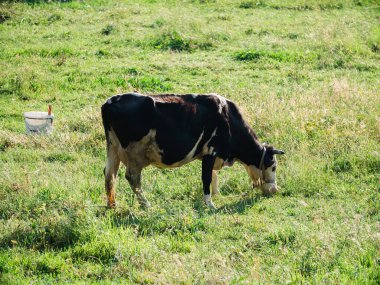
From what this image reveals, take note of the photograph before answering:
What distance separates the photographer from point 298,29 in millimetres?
21938

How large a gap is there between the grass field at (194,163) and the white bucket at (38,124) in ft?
1.01

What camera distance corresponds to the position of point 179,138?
9.69 metres

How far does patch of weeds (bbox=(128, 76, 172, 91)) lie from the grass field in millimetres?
57

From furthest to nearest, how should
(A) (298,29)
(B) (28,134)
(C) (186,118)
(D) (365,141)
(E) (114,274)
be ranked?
(A) (298,29) → (B) (28,134) → (D) (365,141) → (C) (186,118) → (E) (114,274)

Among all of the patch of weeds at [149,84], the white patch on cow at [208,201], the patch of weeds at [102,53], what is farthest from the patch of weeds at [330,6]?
the white patch on cow at [208,201]

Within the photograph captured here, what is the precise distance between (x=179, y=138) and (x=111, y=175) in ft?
3.48

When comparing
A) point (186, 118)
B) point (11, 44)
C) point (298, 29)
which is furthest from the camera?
point (298, 29)

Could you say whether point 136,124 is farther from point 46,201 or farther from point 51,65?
point 51,65

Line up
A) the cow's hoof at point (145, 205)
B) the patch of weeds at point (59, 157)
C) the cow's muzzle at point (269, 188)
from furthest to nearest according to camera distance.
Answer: the patch of weeds at point (59, 157) < the cow's muzzle at point (269, 188) < the cow's hoof at point (145, 205)

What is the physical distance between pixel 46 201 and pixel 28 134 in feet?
12.9

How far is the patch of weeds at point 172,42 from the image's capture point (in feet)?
64.1

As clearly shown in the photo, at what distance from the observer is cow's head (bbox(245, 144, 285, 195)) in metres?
10.3

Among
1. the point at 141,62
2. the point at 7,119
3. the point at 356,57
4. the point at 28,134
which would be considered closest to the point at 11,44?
the point at 141,62

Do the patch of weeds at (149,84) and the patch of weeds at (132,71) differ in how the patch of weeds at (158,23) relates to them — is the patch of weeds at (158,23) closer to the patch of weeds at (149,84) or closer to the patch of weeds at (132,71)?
the patch of weeds at (132,71)
